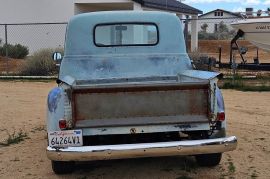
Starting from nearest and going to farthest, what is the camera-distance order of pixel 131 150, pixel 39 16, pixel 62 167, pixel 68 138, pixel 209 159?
pixel 131 150, pixel 68 138, pixel 62 167, pixel 209 159, pixel 39 16

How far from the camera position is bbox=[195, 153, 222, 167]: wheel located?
20.3 feet

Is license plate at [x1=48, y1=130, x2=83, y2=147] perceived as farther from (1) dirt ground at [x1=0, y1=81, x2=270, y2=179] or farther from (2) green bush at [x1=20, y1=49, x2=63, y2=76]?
(2) green bush at [x1=20, y1=49, x2=63, y2=76]

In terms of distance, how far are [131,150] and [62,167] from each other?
1281 mm

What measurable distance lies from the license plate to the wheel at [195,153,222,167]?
5.75 feet

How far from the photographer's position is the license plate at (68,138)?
518cm

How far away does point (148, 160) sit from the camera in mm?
6699

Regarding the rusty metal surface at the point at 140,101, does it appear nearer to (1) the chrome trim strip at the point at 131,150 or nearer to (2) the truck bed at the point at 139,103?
(2) the truck bed at the point at 139,103

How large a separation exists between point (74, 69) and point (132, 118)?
1730 mm

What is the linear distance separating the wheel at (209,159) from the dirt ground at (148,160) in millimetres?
70

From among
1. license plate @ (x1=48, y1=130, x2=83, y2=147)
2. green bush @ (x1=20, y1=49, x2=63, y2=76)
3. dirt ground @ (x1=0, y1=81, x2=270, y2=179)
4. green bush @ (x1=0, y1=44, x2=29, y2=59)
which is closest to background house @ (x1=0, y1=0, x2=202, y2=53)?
green bush @ (x1=0, y1=44, x2=29, y2=59)

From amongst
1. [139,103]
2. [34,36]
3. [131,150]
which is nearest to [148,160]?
[139,103]

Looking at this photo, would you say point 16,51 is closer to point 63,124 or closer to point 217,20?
point 63,124

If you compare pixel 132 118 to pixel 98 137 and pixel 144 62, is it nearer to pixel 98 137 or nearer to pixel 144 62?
pixel 98 137

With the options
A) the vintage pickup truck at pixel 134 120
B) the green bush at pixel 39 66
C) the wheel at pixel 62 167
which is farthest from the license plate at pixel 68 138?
the green bush at pixel 39 66
